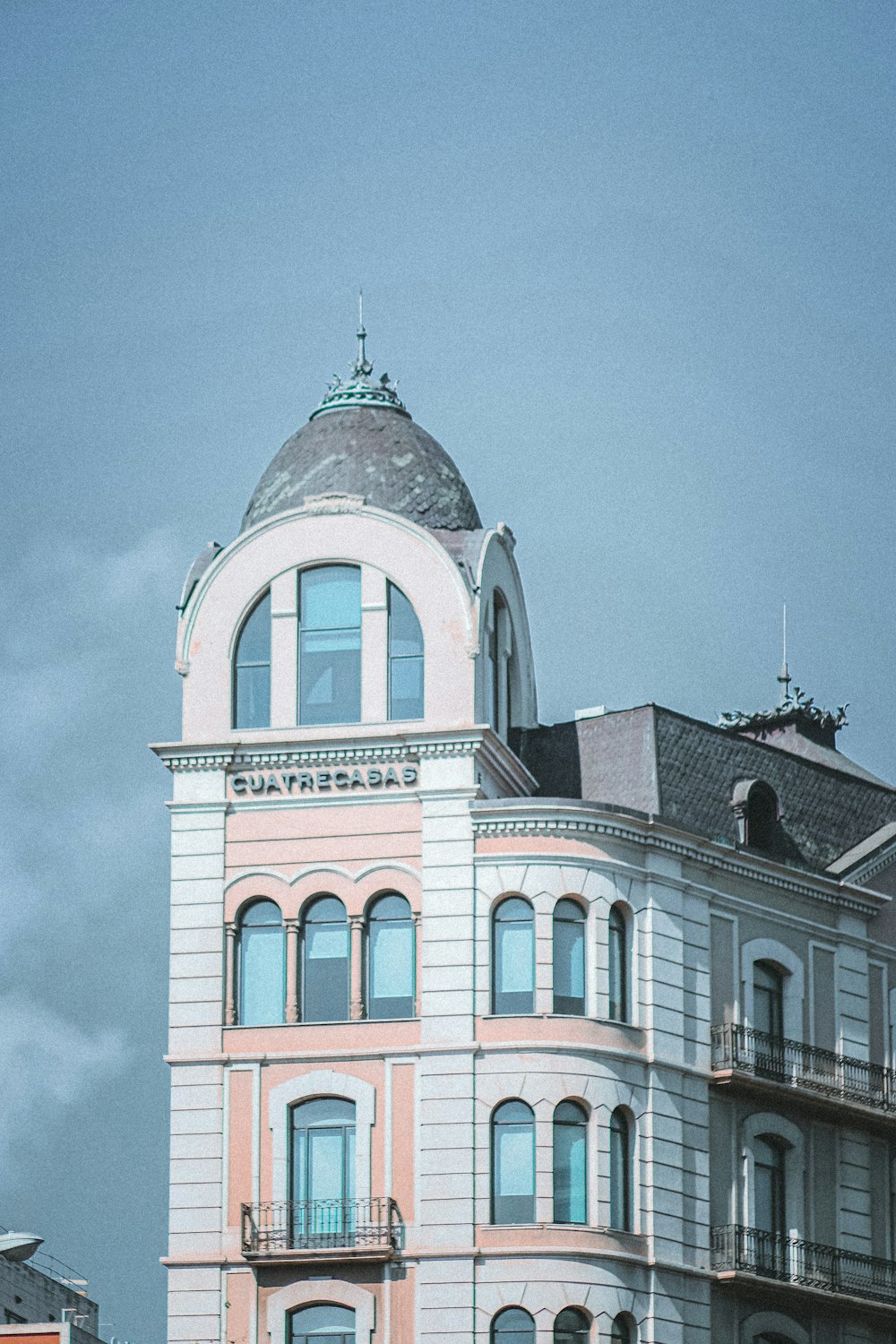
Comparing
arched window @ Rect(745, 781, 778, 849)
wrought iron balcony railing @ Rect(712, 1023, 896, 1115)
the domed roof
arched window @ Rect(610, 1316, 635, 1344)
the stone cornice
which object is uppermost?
the domed roof

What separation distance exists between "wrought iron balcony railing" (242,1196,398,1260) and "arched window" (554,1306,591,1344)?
3461 millimetres

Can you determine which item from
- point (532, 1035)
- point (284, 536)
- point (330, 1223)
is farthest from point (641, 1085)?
point (284, 536)

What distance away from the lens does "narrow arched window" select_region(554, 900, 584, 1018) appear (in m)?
62.3

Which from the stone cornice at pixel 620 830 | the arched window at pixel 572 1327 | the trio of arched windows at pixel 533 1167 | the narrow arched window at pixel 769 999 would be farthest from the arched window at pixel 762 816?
the arched window at pixel 572 1327

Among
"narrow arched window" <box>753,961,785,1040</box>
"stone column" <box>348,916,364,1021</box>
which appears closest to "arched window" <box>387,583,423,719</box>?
"stone column" <box>348,916,364,1021</box>

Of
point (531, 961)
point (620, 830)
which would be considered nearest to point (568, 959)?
point (531, 961)

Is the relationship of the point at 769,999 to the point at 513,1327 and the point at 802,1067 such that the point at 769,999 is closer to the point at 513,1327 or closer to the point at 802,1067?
the point at 802,1067

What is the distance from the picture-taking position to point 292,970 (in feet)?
206

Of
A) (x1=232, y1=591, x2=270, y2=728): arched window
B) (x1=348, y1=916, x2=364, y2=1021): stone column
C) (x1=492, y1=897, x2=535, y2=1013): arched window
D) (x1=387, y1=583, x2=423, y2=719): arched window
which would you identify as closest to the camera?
(x1=492, y1=897, x2=535, y2=1013): arched window

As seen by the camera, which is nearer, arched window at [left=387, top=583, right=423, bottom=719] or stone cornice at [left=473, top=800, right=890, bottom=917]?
stone cornice at [left=473, top=800, right=890, bottom=917]

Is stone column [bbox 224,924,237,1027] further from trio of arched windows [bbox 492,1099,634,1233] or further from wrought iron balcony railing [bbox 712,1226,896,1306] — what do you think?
wrought iron balcony railing [bbox 712,1226,896,1306]

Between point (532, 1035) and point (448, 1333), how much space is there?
19.2 feet

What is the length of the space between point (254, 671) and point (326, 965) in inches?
249

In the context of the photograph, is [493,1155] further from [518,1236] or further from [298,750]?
[298,750]
